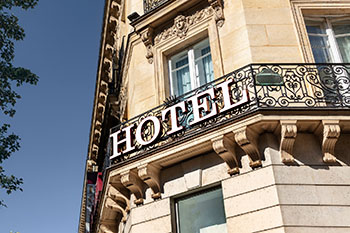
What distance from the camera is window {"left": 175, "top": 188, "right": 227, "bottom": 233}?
832 cm

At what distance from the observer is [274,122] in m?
7.77

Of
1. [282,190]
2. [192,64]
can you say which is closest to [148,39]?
[192,64]

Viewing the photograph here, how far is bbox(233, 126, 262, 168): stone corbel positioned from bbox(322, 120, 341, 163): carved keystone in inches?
52.0

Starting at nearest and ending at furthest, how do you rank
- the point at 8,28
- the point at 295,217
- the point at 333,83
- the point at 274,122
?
the point at 295,217 → the point at 274,122 → the point at 333,83 → the point at 8,28

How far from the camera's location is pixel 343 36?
33.0 feet

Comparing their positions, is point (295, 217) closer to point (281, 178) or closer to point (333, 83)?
point (281, 178)

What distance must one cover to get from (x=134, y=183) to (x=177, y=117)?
1899mm

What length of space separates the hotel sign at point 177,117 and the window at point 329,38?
2.72m

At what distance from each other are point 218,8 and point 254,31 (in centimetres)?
148

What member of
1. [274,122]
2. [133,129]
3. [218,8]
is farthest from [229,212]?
[218,8]

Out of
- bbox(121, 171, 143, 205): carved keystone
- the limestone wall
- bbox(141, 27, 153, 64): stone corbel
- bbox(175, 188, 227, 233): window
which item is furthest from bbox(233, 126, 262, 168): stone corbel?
bbox(141, 27, 153, 64): stone corbel

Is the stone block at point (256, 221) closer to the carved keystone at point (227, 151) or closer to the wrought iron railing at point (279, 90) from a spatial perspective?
the carved keystone at point (227, 151)

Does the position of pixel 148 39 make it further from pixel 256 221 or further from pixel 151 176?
pixel 256 221

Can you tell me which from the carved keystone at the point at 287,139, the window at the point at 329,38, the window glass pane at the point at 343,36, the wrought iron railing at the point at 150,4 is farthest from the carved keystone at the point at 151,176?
the window glass pane at the point at 343,36
